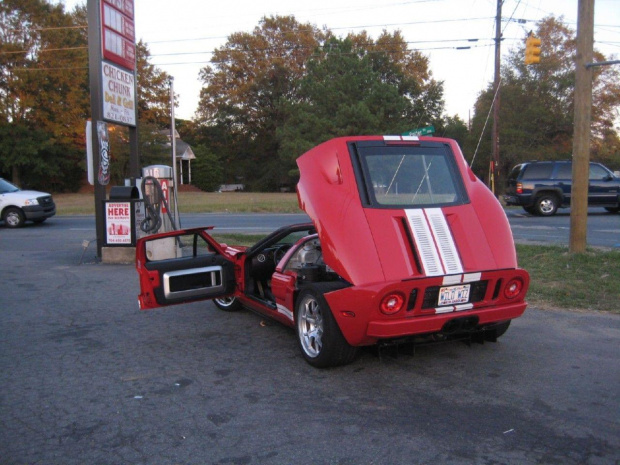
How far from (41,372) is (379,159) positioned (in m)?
3.51

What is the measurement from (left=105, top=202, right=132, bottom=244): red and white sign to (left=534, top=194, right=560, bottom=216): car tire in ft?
49.3

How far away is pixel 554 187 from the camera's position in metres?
20.3

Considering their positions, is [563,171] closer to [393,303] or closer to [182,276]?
[182,276]

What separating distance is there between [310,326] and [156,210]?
5778mm

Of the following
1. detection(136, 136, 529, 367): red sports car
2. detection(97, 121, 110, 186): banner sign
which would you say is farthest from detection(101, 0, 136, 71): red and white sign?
detection(136, 136, 529, 367): red sports car

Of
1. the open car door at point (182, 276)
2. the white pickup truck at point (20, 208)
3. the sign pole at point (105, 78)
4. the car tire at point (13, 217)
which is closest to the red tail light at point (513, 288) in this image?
the open car door at point (182, 276)

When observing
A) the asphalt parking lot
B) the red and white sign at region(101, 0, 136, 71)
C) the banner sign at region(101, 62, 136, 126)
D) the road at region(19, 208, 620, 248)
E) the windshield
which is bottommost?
the asphalt parking lot

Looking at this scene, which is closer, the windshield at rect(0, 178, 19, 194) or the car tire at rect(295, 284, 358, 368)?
the car tire at rect(295, 284, 358, 368)

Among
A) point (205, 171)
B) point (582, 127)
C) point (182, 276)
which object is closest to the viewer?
point (182, 276)

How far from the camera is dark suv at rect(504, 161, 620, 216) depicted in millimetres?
20125

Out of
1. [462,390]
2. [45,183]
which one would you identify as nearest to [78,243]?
[462,390]

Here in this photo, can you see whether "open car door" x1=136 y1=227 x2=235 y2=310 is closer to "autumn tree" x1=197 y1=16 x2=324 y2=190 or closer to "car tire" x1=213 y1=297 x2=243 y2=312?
"car tire" x1=213 y1=297 x2=243 y2=312

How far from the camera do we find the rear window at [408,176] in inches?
192

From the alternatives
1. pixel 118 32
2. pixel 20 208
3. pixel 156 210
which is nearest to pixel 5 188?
pixel 20 208
